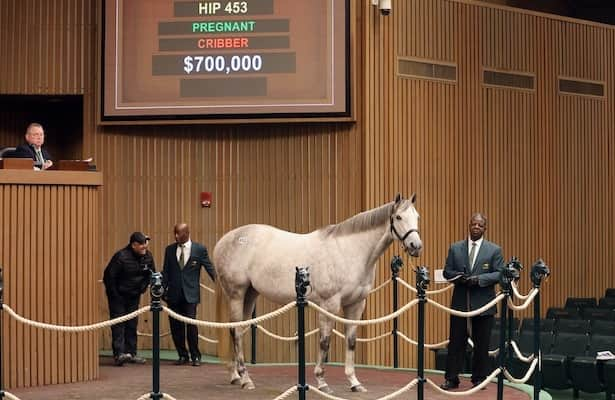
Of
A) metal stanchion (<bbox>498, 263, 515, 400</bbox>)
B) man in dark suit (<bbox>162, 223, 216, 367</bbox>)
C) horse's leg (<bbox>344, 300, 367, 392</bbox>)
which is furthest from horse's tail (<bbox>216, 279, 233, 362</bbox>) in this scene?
metal stanchion (<bbox>498, 263, 515, 400</bbox>)

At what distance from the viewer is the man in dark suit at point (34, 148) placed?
12.0 m

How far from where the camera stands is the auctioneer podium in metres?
11.6

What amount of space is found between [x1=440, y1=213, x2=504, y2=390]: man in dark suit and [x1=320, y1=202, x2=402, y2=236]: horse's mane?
983 mm

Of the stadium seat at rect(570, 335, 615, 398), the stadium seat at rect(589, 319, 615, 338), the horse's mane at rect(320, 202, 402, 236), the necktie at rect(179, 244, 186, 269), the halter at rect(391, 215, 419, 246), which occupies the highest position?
the horse's mane at rect(320, 202, 402, 236)

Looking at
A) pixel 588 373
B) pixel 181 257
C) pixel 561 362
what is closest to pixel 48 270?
pixel 181 257

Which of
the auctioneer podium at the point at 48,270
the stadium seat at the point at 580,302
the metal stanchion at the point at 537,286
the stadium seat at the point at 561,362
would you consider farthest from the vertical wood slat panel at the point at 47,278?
the stadium seat at the point at 580,302

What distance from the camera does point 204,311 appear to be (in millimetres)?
16734

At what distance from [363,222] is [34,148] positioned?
11.4 ft

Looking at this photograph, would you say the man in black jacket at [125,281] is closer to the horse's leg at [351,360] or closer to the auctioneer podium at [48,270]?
the auctioneer podium at [48,270]

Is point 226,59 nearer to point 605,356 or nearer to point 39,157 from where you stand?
point 39,157

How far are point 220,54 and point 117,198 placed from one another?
2.56 meters

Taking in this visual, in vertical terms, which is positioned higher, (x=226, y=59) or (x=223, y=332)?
(x=226, y=59)

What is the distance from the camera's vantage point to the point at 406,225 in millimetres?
11258

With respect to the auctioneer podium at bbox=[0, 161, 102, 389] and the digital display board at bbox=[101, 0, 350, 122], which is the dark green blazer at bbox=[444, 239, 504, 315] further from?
the digital display board at bbox=[101, 0, 350, 122]
